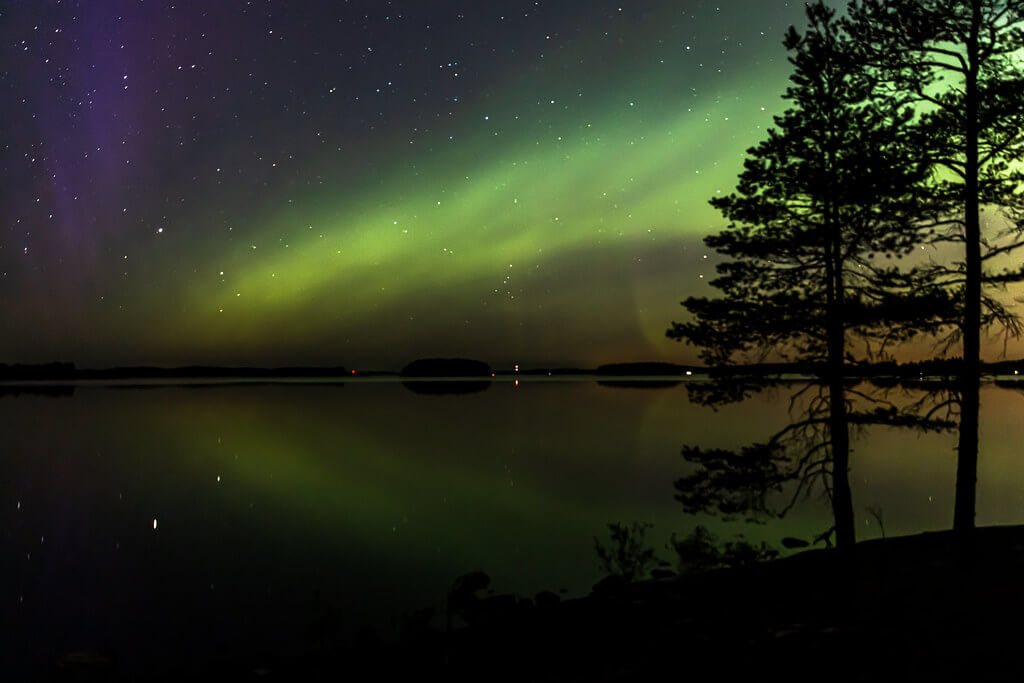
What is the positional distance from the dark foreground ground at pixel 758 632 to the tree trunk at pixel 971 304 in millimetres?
1099

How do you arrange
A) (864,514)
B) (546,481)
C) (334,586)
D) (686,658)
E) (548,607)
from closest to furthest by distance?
1. (686,658)
2. (548,607)
3. (334,586)
4. (864,514)
5. (546,481)

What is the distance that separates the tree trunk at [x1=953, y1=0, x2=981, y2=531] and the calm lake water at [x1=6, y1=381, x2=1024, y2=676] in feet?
17.4

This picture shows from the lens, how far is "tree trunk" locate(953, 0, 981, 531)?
1400 cm

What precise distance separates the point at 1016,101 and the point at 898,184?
2570mm

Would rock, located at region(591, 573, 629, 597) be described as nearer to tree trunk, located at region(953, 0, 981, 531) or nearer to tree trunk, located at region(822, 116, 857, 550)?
tree trunk, located at region(822, 116, 857, 550)

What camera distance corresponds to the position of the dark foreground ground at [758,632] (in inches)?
334

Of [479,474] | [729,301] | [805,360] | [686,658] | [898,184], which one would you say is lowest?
[479,474]

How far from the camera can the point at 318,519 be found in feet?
114

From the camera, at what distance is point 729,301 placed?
807 inches

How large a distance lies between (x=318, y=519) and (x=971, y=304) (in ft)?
97.5

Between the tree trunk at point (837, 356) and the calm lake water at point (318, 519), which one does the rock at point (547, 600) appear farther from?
the tree trunk at point (837, 356)

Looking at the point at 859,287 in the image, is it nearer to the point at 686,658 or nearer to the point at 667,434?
the point at 686,658

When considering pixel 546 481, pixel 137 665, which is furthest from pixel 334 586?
pixel 546 481

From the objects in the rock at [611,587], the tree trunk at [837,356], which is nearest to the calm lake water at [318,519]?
the tree trunk at [837,356]
